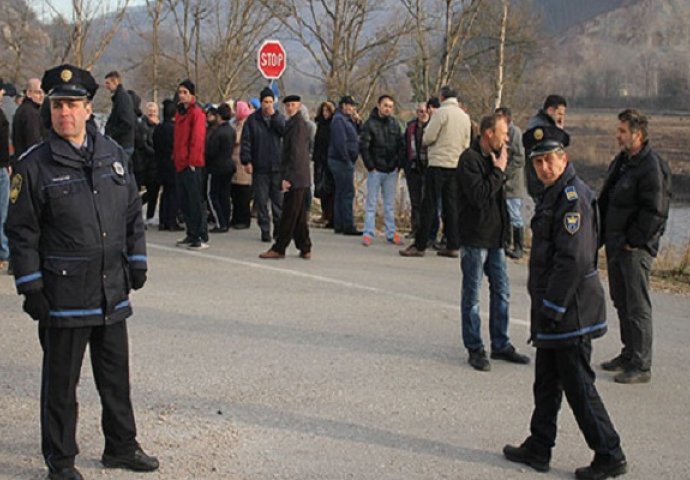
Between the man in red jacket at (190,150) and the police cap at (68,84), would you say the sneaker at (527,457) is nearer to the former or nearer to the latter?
the police cap at (68,84)

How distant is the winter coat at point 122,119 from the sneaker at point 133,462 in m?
8.37

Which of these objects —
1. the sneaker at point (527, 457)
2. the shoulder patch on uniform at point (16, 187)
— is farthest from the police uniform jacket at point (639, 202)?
the shoulder patch on uniform at point (16, 187)

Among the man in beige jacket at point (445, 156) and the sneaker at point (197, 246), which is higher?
the man in beige jacket at point (445, 156)

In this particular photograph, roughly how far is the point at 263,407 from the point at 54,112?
2.47 metres

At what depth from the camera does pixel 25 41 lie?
42125mm

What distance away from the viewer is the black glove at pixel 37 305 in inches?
202

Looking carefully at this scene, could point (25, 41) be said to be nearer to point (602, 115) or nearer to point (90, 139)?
point (602, 115)

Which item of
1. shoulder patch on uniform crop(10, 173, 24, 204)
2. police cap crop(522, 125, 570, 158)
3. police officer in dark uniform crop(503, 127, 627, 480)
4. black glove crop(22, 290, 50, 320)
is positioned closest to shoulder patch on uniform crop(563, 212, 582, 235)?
police officer in dark uniform crop(503, 127, 627, 480)

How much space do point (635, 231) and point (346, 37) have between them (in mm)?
15347

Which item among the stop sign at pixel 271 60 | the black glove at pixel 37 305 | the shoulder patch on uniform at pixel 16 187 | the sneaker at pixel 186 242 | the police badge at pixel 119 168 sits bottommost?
the sneaker at pixel 186 242

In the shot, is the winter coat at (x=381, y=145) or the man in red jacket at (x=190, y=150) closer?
the man in red jacket at (x=190, y=150)

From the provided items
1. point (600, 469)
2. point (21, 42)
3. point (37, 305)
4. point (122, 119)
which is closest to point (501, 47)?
point (122, 119)

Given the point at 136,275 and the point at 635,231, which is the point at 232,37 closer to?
the point at 635,231

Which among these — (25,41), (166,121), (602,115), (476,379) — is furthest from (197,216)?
(602,115)
